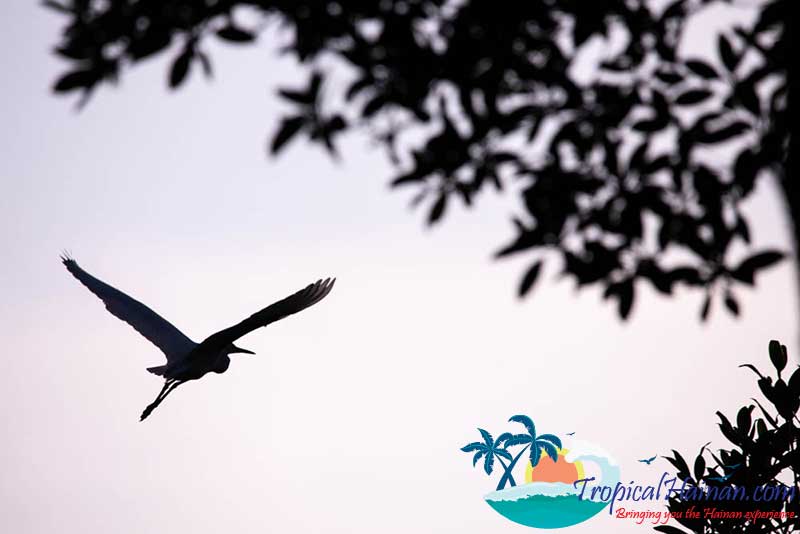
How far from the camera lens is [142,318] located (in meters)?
8.19

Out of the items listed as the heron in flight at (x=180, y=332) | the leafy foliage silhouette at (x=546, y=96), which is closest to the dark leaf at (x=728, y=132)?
the leafy foliage silhouette at (x=546, y=96)

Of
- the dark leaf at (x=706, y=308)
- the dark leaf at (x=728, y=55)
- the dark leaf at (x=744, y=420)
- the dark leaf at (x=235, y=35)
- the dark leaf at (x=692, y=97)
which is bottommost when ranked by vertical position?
the dark leaf at (x=706, y=308)

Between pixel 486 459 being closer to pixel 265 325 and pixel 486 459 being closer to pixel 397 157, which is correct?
pixel 265 325

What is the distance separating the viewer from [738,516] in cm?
503

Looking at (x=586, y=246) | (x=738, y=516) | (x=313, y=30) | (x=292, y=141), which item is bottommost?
(x=738, y=516)

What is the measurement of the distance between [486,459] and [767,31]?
253 inches

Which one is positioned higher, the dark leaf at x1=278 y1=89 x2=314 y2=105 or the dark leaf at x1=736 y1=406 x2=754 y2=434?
the dark leaf at x1=278 y1=89 x2=314 y2=105

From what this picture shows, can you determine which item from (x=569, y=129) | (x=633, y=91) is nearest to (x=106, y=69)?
(x=569, y=129)

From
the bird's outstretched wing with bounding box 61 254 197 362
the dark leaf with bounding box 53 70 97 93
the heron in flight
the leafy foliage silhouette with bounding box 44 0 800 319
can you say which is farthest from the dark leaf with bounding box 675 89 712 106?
the bird's outstretched wing with bounding box 61 254 197 362

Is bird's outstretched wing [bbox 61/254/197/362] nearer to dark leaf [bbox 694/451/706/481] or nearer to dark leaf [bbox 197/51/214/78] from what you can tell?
dark leaf [bbox 694/451/706/481]

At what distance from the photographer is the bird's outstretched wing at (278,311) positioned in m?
6.33

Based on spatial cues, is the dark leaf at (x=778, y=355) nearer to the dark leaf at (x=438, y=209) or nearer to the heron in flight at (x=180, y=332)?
the dark leaf at (x=438, y=209)

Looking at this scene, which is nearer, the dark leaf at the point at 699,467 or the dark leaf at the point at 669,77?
the dark leaf at the point at 669,77

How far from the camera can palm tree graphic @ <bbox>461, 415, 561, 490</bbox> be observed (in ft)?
27.5
